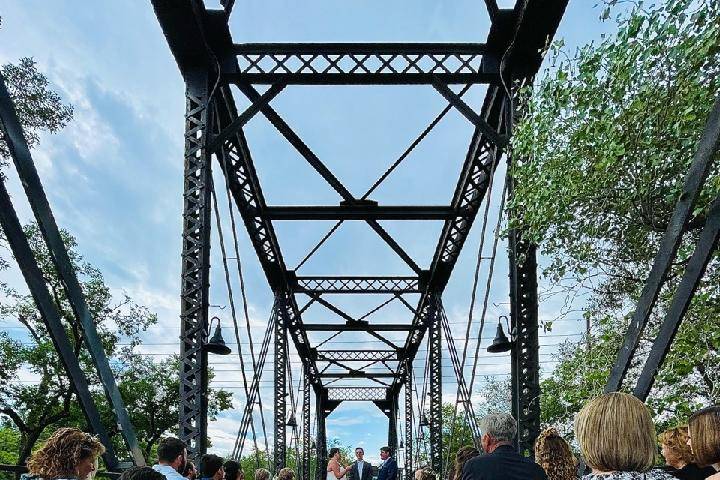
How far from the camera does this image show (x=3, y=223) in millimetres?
4262

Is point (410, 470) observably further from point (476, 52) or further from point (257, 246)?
point (476, 52)

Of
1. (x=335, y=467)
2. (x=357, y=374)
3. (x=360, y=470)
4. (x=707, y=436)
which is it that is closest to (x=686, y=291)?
(x=707, y=436)

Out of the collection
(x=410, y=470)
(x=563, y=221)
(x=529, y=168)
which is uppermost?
(x=529, y=168)

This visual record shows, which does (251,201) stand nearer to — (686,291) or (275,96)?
(275,96)

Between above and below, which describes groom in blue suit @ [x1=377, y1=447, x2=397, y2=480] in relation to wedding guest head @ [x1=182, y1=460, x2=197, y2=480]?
above

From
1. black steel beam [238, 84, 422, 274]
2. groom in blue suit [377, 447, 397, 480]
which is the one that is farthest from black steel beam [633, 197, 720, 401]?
groom in blue suit [377, 447, 397, 480]

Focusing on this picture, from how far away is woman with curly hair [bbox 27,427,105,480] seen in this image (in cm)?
404

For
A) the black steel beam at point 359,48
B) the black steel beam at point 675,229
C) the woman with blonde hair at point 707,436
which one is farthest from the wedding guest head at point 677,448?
the black steel beam at point 359,48

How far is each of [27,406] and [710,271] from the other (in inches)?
905

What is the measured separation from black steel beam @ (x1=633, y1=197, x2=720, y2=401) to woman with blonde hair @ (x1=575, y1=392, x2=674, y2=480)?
2767mm

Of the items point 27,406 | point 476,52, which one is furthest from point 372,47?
point 27,406

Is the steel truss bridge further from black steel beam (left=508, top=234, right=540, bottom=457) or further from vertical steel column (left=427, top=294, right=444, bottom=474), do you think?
vertical steel column (left=427, top=294, right=444, bottom=474)

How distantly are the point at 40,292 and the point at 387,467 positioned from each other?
11.1 meters

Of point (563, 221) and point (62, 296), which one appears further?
point (62, 296)
